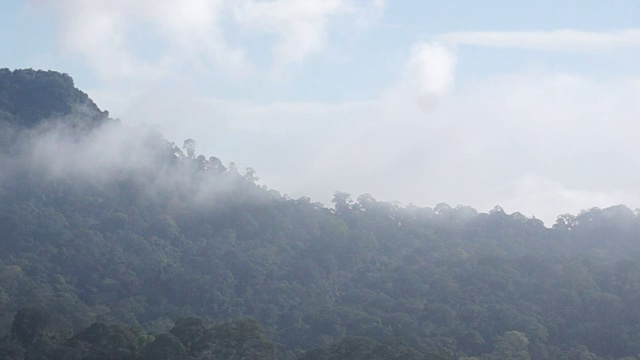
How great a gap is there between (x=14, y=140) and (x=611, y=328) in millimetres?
40242

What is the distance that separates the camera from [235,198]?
2564 inches

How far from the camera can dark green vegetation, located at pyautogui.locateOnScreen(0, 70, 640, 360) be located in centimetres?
3910

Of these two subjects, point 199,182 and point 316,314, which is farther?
point 199,182

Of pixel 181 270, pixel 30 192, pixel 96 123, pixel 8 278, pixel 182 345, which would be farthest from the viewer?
pixel 96 123

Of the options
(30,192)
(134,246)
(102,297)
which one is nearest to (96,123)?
(30,192)

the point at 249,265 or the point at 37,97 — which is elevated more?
the point at 37,97

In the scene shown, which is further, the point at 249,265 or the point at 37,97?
the point at 37,97

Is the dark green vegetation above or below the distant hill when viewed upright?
below

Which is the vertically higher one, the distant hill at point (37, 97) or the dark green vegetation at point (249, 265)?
the distant hill at point (37, 97)

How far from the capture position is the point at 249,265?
173 feet

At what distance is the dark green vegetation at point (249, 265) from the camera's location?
39.1 meters

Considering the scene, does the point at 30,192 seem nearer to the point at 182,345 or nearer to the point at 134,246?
the point at 134,246

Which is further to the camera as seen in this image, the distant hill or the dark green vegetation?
the distant hill

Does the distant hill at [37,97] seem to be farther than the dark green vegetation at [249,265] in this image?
Yes
